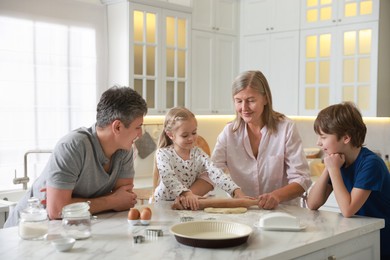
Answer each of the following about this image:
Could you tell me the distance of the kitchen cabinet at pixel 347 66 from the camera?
4.64 metres

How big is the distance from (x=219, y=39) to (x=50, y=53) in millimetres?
1873

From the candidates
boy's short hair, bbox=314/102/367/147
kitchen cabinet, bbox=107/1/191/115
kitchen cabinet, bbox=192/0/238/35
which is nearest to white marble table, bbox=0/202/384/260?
boy's short hair, bbox=314/102/367/147

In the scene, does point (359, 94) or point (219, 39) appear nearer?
point (359, 94)

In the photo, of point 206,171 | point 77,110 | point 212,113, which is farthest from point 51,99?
point 206,171

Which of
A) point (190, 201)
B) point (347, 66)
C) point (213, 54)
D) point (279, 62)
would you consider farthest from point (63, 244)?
point (279, 62)

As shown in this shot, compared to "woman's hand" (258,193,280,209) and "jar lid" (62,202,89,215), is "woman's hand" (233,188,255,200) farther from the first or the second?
"jar lid" (62,202,89,215)

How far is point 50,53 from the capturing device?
4.25 metres

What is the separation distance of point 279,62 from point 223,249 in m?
3.84

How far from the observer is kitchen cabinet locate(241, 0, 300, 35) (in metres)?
5.20

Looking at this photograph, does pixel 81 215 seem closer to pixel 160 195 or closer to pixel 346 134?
pixel 160 195

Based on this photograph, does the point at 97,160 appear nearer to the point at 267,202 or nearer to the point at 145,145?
the point at 267,202

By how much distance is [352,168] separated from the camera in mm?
2316

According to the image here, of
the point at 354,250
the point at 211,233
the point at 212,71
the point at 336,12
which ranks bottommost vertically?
the point at 354,250

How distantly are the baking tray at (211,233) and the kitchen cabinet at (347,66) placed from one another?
3.16 metres
